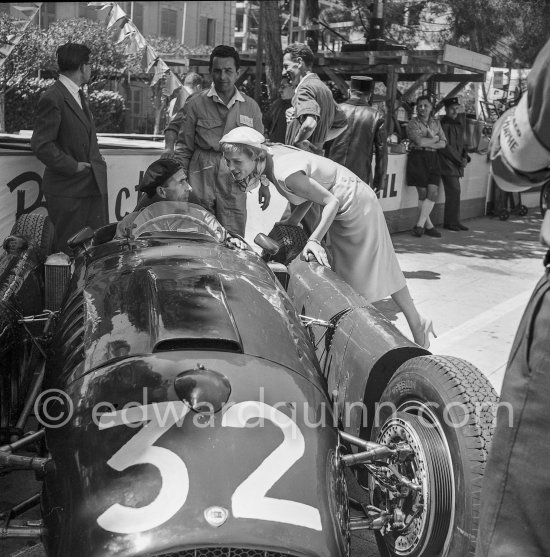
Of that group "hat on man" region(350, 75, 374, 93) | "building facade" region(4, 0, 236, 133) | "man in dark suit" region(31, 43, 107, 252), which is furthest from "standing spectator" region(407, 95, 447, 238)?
"building facade" region(4, 0, 236, 133)

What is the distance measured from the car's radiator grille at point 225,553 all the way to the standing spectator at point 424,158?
9.41 meters

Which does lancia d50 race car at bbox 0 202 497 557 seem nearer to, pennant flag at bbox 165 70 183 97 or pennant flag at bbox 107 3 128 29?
pennant flag at bbox 165 70 183 97

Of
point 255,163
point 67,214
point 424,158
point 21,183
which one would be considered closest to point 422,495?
point 255,163

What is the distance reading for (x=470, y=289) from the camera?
8.45 meters

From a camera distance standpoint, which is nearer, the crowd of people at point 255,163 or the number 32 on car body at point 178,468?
the number 32 on car body at point 178,468

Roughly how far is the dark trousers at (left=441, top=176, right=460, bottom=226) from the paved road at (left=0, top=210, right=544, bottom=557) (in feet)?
1.00

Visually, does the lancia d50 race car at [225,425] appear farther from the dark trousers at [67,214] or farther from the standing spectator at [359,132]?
the standing spectator at [359,132]

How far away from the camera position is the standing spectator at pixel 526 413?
1749mm

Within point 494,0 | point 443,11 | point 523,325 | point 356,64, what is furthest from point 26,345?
point 443,11

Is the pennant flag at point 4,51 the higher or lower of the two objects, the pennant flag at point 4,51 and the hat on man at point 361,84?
the higher

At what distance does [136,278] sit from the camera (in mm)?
3164

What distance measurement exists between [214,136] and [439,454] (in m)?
4.16

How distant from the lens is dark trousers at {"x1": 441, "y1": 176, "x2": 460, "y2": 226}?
39.1 ft

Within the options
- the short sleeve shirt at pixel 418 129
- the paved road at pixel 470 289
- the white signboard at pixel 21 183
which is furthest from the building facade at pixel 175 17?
the white signboard at pixel 21 183
